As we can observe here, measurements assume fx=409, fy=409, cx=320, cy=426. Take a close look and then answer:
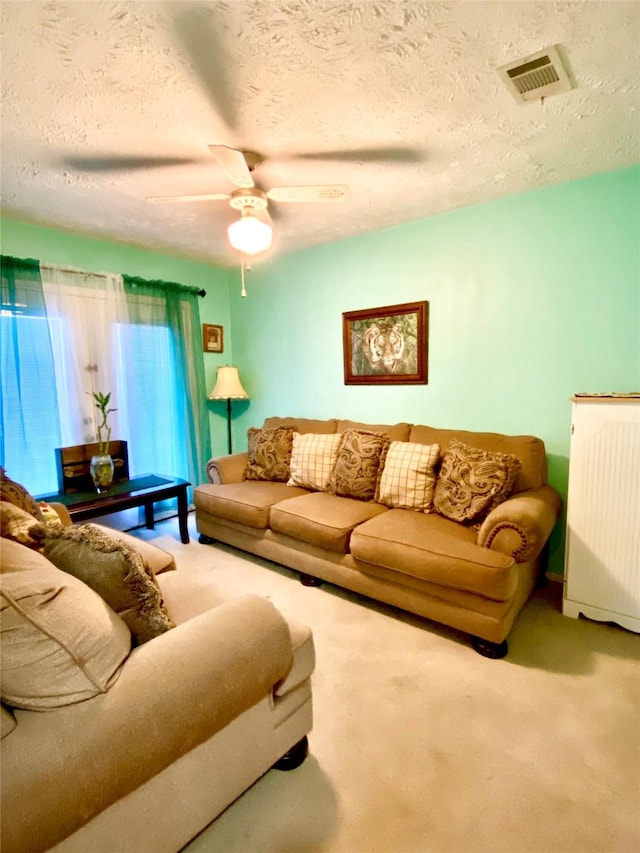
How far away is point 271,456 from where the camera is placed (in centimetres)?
338

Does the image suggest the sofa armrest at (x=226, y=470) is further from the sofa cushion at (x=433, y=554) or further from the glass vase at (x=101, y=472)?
the sofa cushion at (x=433, y=554)

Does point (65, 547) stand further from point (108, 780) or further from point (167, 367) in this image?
point (167, 367)

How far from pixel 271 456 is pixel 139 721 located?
2461 mm

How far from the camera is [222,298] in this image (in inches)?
170

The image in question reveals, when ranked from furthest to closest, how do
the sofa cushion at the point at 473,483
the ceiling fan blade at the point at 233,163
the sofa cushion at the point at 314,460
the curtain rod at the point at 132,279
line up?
the sofa cushion at the point at 314,460 < the curtain rod at the point at 132,279 < the sofa cushion at the point at 473,483 < the ceiling fan blade at the point at 233,163

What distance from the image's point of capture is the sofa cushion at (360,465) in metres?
2.83

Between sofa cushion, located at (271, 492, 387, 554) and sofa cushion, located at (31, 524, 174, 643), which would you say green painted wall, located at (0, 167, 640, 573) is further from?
sofa cushion, located at (31, 524, 174, 643)

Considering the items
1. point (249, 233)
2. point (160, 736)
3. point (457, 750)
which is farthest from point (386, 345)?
point (160, 736)

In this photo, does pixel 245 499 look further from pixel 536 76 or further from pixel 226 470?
pixel 536 76

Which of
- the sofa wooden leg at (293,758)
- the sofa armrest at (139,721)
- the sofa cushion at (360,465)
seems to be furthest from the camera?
the sofa cushion at (360,465)

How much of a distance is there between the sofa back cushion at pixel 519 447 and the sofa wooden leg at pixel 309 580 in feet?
3.92

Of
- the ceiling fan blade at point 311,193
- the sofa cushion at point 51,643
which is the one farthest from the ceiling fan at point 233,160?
the sofa cushion at point 51,643

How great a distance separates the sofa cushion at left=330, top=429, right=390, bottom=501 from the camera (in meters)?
2.83

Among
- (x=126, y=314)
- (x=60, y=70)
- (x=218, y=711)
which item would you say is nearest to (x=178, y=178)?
(x=60, y=70)
